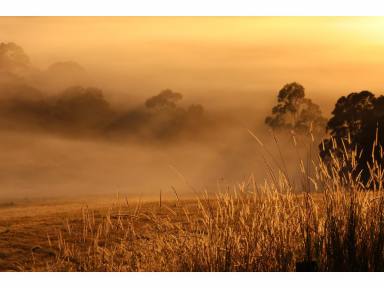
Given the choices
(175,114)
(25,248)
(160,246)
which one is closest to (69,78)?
(175,114)

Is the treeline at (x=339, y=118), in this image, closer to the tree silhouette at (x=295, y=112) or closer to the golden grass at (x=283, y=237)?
the tree silhouette at (x=295, y=112)

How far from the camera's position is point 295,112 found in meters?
12.9

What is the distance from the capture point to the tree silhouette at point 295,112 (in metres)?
12.6

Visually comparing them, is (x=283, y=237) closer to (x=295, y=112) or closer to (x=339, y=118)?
(x=295, y=112)

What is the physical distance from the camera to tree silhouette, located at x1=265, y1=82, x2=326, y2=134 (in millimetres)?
12633

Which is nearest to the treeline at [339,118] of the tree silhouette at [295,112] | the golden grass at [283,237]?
the tree silhouette at [295,112]

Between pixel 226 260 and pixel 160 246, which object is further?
pixel 160 246

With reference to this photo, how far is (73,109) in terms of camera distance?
952 cm

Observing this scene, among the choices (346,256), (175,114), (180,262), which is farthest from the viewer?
(175,114)

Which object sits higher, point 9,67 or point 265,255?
point 9,67

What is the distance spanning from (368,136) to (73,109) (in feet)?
18.0

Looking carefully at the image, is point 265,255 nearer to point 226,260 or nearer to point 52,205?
point 226,260

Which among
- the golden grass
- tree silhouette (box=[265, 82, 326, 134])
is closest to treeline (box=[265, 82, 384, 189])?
tree silhouette (box=[265, 82, 326, 134])

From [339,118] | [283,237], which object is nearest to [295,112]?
[339,118]
